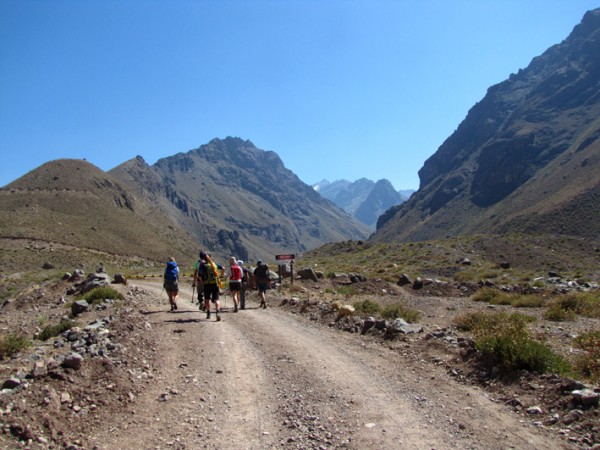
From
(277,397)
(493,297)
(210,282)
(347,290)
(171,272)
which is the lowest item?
(493,297)

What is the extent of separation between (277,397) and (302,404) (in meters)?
0.57

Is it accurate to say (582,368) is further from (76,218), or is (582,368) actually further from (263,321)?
(76,218)

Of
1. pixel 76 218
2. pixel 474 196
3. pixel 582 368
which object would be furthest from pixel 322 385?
pixel 474 196

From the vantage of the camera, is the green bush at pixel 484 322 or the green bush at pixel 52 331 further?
the green bush at pixel 52 331

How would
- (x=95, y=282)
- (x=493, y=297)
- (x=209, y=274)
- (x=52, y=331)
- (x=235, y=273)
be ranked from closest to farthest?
1. (x=52, y=331)
2. (x=209, y=274)
3. (x=235, y=273)
4. (x=95, y=282)
5. (x=493, y=297)

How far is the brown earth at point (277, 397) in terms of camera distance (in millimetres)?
6348

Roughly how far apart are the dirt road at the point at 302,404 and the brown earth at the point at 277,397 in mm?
25

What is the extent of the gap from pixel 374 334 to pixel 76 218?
309 ft

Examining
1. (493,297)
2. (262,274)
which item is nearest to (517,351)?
(262,274)

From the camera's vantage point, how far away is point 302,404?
760cm

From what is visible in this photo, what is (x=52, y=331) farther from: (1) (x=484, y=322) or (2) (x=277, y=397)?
(1) (x=484, y=322)

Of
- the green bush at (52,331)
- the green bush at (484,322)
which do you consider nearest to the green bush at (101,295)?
the green bush at (52,331)

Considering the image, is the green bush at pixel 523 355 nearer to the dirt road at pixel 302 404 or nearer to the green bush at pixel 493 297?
the dirt road at pixel 302 404

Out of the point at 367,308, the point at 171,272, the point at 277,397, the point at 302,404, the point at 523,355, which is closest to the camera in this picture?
the point at 302,404
